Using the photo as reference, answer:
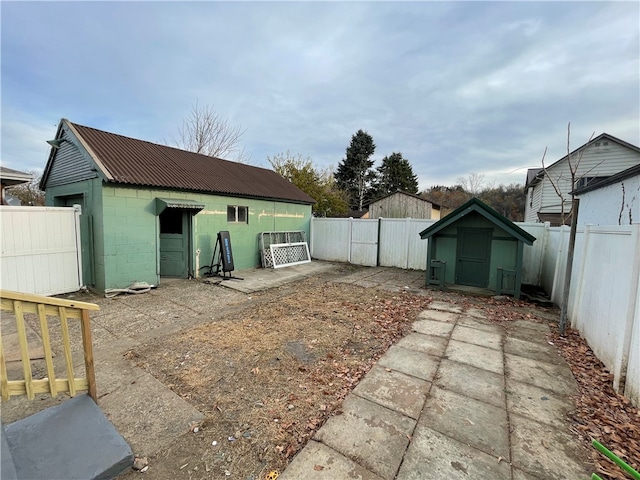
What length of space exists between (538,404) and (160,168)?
9339mm

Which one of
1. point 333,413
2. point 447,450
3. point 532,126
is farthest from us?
point 532,126

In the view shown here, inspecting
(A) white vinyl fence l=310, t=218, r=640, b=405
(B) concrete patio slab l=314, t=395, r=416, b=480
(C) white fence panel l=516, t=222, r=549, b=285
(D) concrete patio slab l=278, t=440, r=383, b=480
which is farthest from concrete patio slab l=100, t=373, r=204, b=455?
(C) white fence panel l=516, t=222, r=549, b=285

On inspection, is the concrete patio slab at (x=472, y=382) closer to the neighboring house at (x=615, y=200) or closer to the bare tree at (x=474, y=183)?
the neighboring house at (x=615, y=200)

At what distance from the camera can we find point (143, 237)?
6.75 meters

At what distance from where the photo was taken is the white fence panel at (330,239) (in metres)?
11.5

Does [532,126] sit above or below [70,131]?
above

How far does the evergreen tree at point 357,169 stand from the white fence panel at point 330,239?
20649 millimetres

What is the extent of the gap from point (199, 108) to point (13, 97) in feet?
41.8

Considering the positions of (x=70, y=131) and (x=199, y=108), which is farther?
(x=199, y=108)

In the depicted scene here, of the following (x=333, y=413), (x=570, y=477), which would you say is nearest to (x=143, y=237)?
(x=333, y=413)

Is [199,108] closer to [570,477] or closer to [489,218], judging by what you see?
[489,218]

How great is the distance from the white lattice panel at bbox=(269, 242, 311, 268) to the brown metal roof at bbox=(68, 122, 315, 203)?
1.96m

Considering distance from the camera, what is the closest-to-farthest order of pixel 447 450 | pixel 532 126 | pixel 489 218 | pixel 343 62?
pixel 447 450 → pixel 489 218 → pixel 343 62 → pixel 532 126

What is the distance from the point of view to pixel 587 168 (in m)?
14.1
